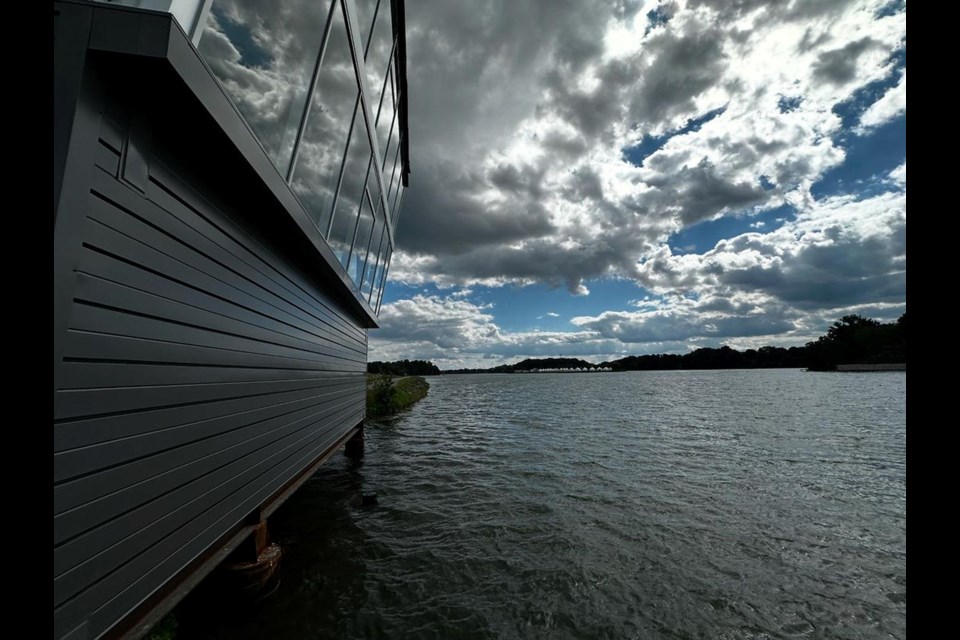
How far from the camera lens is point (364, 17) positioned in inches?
294

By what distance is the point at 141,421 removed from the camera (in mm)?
3527

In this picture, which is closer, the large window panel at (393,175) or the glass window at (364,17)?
the glass window at (364,17)

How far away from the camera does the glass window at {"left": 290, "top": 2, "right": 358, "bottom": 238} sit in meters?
5.65

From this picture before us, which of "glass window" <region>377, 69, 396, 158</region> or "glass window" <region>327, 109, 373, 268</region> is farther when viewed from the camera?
"glass window" <region>377, 69, 396, 158</region>

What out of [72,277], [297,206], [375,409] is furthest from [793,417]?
[72,277]

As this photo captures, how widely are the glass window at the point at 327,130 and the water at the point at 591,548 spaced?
5434 millimetres

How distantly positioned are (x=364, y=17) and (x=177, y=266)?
5.78 meters

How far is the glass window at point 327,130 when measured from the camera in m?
5.65

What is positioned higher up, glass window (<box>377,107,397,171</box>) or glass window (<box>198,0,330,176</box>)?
glass window (<box>377,107,397,171</box>)

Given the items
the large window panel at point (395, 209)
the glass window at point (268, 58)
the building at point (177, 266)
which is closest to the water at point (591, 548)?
the building at point (177, 266)

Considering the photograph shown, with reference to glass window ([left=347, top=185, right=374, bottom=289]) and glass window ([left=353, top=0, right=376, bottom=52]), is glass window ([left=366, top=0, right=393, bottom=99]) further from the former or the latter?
glass window ([left=347, top=185, right=374, bottom=289])

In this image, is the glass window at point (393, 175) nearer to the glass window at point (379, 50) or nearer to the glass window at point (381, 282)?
the glass window at point (381, 282)

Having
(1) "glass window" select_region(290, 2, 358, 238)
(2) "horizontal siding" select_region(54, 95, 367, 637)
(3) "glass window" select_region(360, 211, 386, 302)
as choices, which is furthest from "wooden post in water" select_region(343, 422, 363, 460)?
(1) "glass window" select_region(290, 2, 358, 238)

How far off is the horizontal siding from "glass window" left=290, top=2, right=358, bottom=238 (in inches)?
38.0
